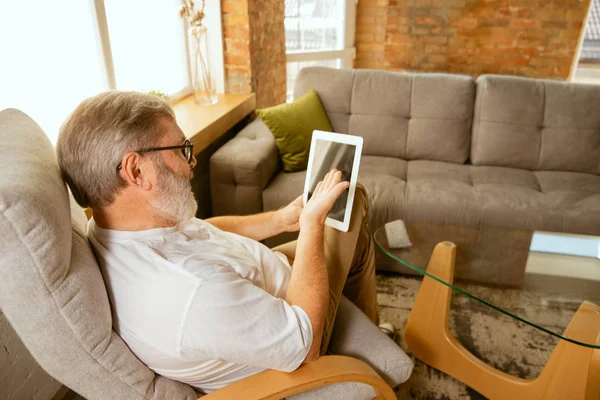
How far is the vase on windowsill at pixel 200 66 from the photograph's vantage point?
2709 millimetres

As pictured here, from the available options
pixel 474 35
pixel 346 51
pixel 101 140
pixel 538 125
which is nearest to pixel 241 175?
pixel 101 140

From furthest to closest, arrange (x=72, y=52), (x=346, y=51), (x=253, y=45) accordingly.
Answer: (x=346, y=51), (x=253, y=45), (x=72, y=52)

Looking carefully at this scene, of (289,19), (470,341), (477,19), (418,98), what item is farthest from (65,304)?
(477,19)

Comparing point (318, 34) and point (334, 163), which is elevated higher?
point (318, 34)

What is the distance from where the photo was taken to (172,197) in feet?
3.39

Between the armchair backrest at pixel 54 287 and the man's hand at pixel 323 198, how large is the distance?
52cm

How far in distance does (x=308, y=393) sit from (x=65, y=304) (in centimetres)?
60

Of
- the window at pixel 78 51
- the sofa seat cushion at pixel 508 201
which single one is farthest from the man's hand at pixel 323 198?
the window at pixel 78 51

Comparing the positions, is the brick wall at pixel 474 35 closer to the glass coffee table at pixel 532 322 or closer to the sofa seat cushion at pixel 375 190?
the sofa seat cushion at pixel 375 190

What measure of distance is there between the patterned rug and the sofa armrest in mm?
770

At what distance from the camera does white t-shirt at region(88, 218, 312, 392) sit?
0.89 meters

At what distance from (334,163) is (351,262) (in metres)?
0.32

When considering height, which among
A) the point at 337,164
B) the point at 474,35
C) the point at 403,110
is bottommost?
the point at 403,110

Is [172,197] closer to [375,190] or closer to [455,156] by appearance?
[375,190]
